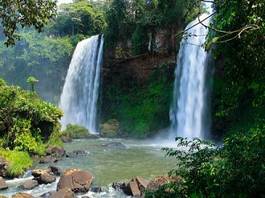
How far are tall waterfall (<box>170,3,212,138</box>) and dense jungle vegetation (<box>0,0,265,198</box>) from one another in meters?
0.85

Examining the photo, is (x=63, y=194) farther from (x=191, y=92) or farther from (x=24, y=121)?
(x=191, y=92)

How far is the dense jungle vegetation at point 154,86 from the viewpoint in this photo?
19.2 feet

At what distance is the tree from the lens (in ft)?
22.1

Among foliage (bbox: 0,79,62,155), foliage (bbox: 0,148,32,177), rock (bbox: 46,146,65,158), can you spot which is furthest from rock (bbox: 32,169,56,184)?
rock (bbox: 46,146,65,158)

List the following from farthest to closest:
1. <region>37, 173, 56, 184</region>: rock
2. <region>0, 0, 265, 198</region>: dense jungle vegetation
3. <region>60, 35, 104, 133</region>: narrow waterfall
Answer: <region>60, 35, 104, 133</region>: narrow waterfall < <region>37, 173, 56, 184</region>: rock < <region>0, 0, 265, 198</region>: dense jungle vegetation

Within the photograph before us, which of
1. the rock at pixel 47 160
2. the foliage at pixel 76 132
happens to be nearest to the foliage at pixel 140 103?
the foliage at pixel 76 132

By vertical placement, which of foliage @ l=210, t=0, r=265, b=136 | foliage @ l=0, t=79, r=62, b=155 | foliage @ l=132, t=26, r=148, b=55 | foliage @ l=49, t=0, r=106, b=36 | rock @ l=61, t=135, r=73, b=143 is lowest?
rock @ l=61, t=135, r=73, b=143

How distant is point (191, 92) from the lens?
27359 mm

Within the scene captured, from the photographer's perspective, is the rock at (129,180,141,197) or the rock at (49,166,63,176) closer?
the rock at (129,180,141,197)

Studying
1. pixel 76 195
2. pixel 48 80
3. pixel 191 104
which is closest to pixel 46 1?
pixel 76 195

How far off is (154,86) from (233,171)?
84.7 ft

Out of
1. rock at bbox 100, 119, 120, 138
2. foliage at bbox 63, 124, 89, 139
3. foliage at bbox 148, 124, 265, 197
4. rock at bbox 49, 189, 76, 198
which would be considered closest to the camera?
foliage at bbox 148, 124, 265, 197

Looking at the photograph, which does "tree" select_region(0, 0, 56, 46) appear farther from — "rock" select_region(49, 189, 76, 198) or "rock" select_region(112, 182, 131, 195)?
"rock" select_region(112, 182, 131, 195)

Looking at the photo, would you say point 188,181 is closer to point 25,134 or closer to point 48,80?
point 25,134
